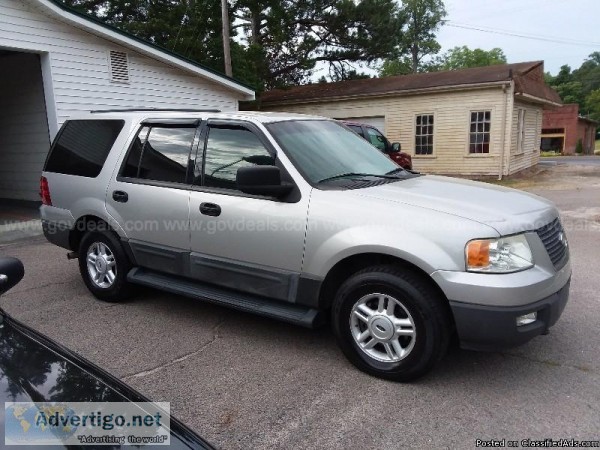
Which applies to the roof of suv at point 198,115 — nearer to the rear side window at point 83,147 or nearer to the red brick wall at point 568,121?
the rear side window at point 83,147

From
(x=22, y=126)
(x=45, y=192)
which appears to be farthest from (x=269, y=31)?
(x=45, y=192)

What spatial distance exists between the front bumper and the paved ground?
0.41 m

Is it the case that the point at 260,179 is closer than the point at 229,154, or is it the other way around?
the point at 260,179

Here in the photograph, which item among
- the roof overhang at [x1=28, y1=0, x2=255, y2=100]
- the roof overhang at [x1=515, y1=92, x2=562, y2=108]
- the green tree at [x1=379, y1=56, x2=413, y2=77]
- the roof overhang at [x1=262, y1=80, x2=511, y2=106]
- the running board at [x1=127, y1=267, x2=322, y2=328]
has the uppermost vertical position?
the green tree at [x1=379, y1=56, x2=413, y2=77]

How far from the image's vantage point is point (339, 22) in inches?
1005

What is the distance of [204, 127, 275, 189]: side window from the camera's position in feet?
12.9

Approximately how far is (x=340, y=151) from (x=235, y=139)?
934 mm

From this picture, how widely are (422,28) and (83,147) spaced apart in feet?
191

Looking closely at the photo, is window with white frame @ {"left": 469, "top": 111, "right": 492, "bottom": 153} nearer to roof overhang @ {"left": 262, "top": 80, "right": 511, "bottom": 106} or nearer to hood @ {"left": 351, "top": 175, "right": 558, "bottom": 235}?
roof overhang @ {"left": 262, "top": 80, "right": 511, "bottom": 106}

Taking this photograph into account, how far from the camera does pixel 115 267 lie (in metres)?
4.84

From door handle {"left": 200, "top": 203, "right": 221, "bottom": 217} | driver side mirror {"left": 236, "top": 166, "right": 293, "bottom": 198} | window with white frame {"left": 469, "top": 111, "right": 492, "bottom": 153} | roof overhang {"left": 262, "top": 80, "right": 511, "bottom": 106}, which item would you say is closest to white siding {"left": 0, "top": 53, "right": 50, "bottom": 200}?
door handle {"left": 200, "top": 203, "right": 221, "bottom": 217}

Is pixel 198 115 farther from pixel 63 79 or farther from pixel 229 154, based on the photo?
pixel 63 79

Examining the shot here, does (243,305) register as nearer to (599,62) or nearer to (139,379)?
(139,379)

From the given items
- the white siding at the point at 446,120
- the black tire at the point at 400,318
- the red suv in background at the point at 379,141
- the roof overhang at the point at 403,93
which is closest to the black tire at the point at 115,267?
the black tire at the point at 400,318
